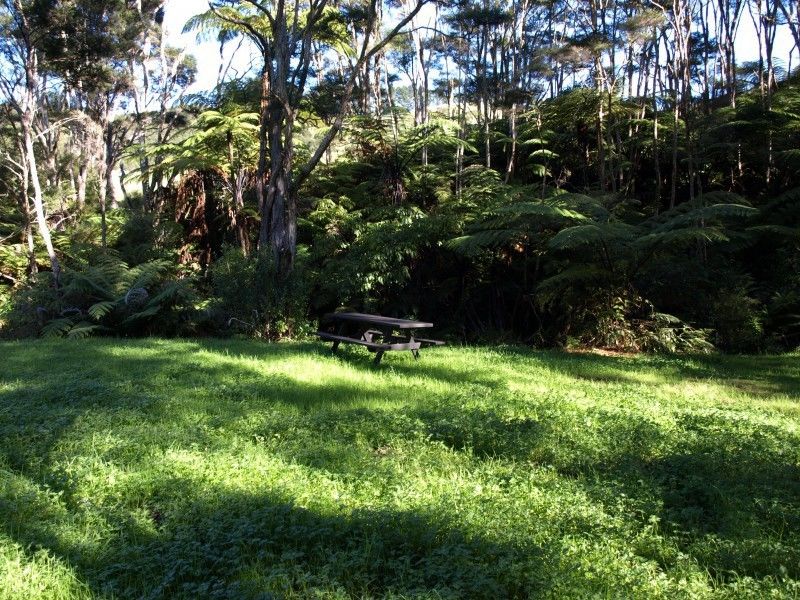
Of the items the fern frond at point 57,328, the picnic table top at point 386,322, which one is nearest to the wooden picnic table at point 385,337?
the picnic table top at point 386,322

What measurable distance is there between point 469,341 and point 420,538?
10120mm

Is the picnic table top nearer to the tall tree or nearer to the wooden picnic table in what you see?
the wooden picnic table

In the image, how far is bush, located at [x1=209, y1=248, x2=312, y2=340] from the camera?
1220 centimetres

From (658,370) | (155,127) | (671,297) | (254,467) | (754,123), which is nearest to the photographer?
(254,467)

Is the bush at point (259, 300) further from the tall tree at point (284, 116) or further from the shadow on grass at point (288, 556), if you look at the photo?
Answer: the shadow on grass at point (288, 556)

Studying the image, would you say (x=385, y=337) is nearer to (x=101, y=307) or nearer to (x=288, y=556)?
(x=288, y=556)

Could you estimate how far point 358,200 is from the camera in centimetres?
1725

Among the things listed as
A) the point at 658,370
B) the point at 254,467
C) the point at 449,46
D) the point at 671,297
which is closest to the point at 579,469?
the point at 254,467

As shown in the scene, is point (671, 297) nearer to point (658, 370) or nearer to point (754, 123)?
point (658, 370)

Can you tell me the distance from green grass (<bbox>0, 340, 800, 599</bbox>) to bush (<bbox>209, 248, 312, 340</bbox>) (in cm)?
487

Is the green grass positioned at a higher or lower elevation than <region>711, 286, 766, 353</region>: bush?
lower

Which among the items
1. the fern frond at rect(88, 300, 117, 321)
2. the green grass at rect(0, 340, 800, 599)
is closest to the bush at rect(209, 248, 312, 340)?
the fern frond at rect(88, 300, 117, 321)

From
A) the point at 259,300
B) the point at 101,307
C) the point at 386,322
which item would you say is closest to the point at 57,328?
the point at 101,307

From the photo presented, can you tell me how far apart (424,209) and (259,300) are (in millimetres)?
6242
